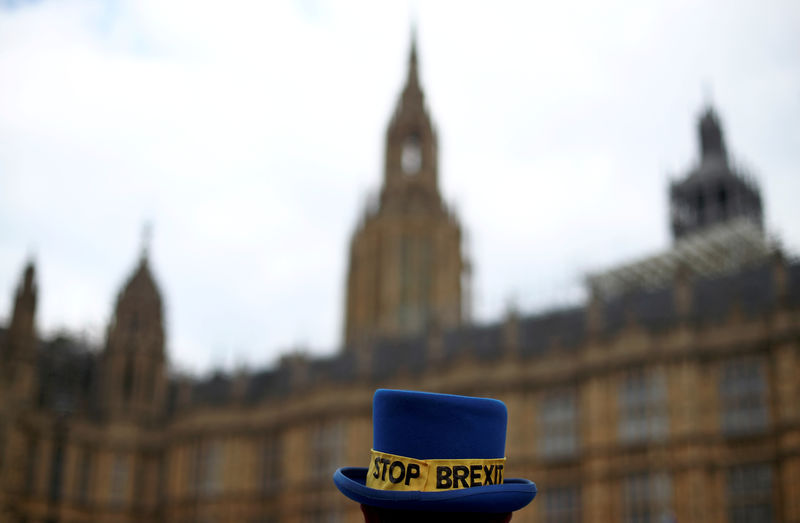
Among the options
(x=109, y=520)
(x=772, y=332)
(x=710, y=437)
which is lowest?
(x=109, y=520)

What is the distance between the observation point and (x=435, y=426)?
3748 mm

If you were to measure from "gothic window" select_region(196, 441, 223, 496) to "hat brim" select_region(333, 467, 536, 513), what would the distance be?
3836cm

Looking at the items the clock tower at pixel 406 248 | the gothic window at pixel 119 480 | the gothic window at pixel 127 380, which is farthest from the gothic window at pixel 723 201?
the gothic window at pixel 119 480

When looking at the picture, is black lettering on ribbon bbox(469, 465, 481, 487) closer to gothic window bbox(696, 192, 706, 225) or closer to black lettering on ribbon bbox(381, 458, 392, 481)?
black lettering on ribbon bbox(381, 458, 392, 481)

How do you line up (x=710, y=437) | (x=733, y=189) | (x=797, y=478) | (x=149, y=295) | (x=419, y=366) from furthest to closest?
(x=733, y=189) → (x=149, y=295) → (x=419, y=366) → (x=710, y=437) → (x=797, y=478)

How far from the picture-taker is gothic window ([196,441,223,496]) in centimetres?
4053

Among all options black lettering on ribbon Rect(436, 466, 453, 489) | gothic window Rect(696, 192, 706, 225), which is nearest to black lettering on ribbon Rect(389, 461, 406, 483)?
black lettering on ribbon Rect(436, 466, 453, 489)

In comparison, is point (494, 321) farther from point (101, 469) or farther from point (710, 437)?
point (101, 469)

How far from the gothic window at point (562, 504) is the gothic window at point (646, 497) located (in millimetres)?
1816

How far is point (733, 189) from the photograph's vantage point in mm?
54812

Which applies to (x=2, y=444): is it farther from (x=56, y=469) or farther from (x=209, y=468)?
(x=209, y=468)

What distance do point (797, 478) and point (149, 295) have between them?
30.3m

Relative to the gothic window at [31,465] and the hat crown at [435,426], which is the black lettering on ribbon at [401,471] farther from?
the gothic window at [31,465]

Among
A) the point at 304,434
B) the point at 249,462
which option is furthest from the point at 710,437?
Result: the point at 249,462
